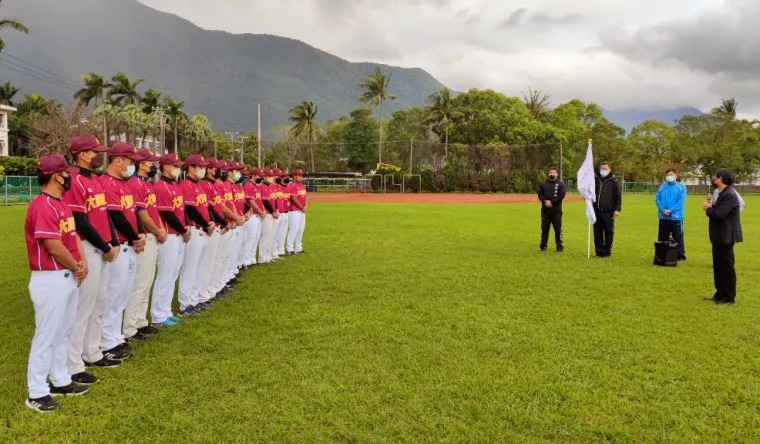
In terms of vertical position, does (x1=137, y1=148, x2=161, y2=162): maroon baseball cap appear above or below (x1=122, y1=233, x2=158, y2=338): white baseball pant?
above

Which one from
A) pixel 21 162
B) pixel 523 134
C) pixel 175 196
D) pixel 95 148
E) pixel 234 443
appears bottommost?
pixel 234 443

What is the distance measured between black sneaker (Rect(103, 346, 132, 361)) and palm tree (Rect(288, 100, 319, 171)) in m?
75.9

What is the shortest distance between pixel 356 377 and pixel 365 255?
752cm

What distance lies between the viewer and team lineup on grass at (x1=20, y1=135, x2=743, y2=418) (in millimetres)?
4059

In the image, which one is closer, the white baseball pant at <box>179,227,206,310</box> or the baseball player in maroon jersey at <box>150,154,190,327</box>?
the baseball player in maroon jersey at <box>150,154,190,327</box>

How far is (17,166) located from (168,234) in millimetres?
38890

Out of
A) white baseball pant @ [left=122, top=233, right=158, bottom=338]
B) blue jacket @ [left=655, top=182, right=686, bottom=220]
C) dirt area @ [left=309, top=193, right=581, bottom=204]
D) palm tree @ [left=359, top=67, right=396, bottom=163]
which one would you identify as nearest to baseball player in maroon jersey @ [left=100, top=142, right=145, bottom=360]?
white baseball pant @ [left=122, top=233, right=158, bottom=338]

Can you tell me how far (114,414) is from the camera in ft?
13.2

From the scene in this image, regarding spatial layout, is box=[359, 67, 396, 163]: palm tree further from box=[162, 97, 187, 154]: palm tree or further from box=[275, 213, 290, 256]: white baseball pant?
box=[275, 213, 290, 256]: white baseball pant

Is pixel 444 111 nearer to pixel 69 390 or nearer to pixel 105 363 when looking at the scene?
pixel 105 363

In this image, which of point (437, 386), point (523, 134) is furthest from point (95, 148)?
point (523, 134)

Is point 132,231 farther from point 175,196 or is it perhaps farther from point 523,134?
point 523,134

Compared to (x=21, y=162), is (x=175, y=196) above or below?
below

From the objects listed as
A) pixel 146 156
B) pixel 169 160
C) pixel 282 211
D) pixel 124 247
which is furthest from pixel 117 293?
pixel 282 211
